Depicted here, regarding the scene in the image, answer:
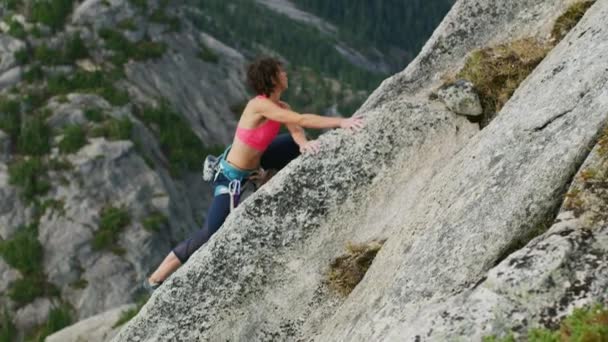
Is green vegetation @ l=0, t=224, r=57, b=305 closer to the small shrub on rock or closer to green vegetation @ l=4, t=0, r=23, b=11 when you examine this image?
the small shrub on rock

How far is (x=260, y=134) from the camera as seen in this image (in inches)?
570

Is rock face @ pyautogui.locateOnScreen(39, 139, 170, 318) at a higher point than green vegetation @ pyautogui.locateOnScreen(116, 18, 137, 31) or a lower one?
lower

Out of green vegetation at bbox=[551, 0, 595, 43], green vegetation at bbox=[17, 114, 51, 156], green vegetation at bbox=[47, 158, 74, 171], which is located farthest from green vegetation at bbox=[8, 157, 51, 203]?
green vegetation at bbox=[551, 0, 595, 43]

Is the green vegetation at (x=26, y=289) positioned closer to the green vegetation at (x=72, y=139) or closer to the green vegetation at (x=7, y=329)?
the green vegetation at (x=7, y=329)

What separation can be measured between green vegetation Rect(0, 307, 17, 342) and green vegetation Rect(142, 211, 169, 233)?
9.12 meters

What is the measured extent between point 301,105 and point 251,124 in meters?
116

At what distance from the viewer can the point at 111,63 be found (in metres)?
60.9

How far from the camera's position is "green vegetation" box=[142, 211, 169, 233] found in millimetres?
51156

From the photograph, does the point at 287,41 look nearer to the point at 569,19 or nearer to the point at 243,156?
the point at 243,156

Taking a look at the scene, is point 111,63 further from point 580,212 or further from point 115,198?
point 580,212

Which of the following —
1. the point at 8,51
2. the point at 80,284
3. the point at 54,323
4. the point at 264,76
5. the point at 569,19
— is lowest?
the point at 54,323

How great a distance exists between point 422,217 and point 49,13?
52107 millimetres

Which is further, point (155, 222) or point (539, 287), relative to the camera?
point (155, 222)

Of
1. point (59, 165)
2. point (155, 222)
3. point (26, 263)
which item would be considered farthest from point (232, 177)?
point (59, 165)
